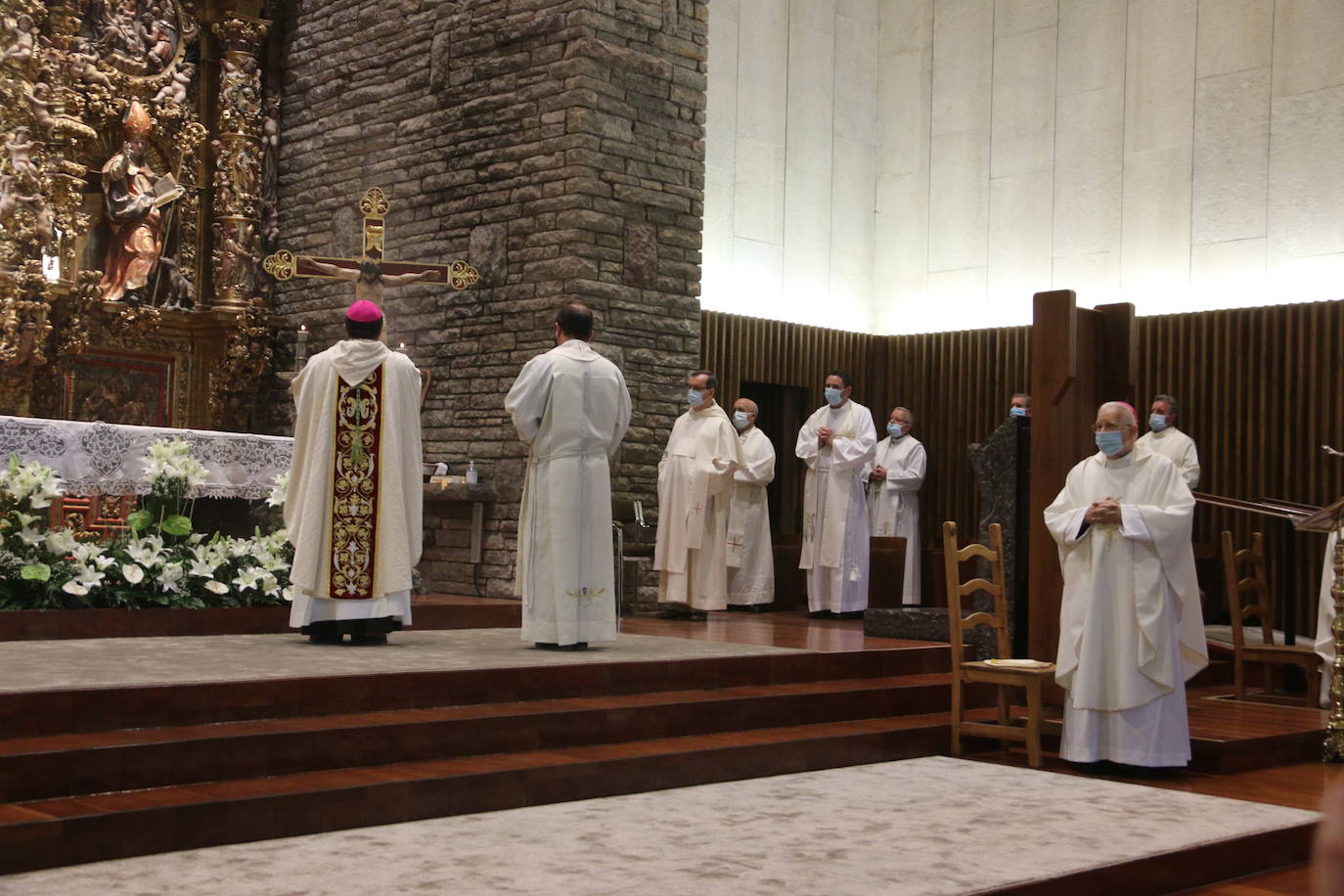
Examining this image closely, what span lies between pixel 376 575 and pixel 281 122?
6740mm

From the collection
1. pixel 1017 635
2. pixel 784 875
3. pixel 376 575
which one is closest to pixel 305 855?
pixel 784 875

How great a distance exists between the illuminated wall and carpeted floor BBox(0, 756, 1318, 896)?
23.9 feet

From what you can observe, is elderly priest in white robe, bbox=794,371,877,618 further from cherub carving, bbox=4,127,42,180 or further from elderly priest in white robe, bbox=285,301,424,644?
cherub carving, bbox=4,127,42,180

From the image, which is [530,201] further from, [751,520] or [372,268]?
[751,520]

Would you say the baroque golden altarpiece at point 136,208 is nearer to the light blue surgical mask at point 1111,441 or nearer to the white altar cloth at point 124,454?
the white altar cloth at point 124,454

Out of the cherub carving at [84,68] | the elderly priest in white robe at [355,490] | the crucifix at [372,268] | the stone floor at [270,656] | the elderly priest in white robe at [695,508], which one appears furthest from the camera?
the cherub carving at [84,68]

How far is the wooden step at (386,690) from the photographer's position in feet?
15.8

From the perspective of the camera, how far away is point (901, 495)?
468 inches

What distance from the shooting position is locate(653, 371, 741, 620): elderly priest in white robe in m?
9.64

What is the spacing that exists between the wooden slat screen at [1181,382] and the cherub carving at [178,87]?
461 centimetres

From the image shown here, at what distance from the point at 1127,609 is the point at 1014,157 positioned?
8.03 m

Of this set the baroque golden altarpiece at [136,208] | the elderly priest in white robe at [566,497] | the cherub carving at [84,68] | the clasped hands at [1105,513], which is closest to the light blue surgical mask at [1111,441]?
the clasped hands at [1105,513]

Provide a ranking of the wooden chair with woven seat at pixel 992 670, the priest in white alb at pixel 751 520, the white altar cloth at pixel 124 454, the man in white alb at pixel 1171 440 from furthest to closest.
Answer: the priest in white alb at pixel 751 520 → the man in white alb at pixel 1171 440 → the white altar cloth at pixel 124 454 → the wooden chair with woven seat at pixel 992 670

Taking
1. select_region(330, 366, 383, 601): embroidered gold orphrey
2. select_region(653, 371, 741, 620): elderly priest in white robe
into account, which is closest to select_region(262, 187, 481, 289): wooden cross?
select_region(653, 371, 741, 620): elderly priest in white robe
